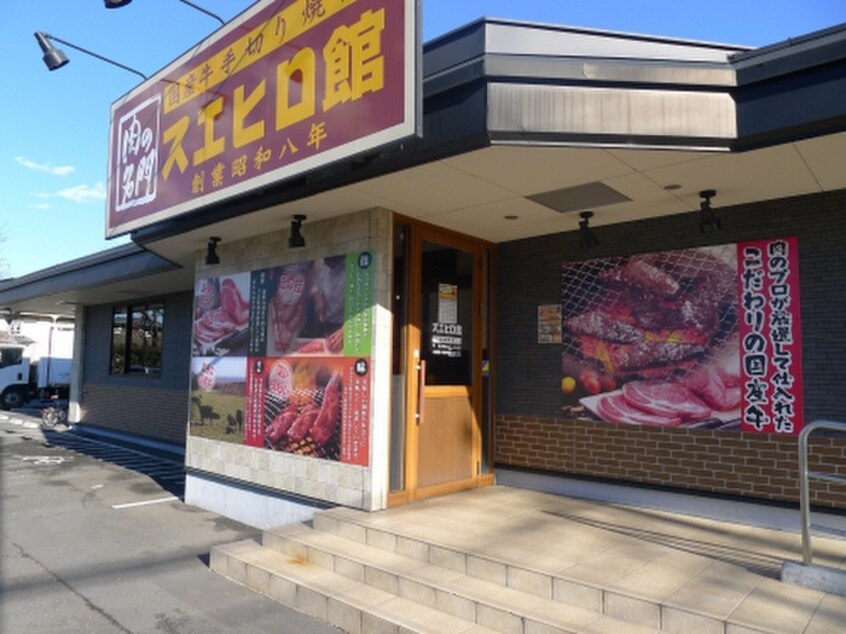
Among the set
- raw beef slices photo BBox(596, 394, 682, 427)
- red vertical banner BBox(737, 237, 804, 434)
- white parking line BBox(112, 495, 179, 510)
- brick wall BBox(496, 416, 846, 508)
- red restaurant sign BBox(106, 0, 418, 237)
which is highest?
red restaurant sign BBox(106, 0, 418, 237)

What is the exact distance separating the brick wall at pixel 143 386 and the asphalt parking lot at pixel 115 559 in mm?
1992

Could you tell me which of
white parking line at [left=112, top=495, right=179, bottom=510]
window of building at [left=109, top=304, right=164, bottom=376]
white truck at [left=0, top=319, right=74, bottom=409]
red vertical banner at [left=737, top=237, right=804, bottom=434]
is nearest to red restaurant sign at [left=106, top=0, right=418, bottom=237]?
red vertical banner at [left=737, top=237, right=804, bottom=434]

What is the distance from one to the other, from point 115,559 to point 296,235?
3.45 m

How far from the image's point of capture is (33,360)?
24.9 metres

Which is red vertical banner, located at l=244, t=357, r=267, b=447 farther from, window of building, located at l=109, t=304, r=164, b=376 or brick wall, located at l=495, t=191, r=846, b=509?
window of building, located at l=109, t=304, r=164, b=376

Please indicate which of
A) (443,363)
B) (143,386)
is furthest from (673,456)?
(143,386)

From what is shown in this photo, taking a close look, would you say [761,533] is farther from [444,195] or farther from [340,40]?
[340,40]

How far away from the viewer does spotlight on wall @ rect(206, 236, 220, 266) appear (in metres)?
7.16

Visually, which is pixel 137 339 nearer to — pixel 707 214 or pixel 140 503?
pixel 140 503

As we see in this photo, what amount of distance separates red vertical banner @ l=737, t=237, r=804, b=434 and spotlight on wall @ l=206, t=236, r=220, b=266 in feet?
18.2

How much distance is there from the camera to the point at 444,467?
610 cm

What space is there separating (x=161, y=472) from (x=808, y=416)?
9154 millimetres

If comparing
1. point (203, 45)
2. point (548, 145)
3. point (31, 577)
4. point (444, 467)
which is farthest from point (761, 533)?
point (203, 45)

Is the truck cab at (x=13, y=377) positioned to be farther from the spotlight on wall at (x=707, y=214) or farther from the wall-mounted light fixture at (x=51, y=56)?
the spotlight on wall at (x=707, y=214)
